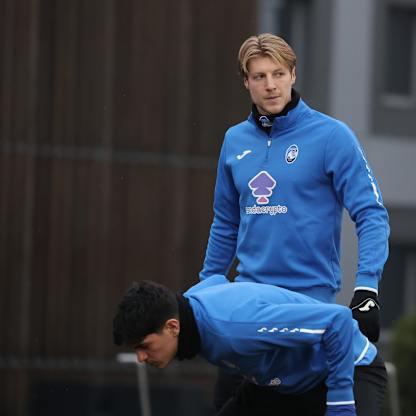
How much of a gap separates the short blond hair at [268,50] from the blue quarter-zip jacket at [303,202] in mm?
259

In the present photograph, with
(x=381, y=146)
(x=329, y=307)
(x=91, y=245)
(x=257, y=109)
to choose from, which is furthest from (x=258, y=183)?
(x=381, y=146)

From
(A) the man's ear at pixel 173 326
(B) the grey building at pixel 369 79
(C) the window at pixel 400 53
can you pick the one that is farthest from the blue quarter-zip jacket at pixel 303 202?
(C) the window at pixel 400 53

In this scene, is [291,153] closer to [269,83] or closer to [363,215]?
[269,83]

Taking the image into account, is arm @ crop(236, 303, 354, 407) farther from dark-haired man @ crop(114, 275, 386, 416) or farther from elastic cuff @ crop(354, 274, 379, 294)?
elastic cuff @ crop(354, 274, 379, 294)

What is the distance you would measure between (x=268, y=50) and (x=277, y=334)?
48.6 inches

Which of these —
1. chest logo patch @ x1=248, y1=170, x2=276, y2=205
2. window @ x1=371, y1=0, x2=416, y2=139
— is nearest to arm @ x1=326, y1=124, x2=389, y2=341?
chest logo patch @ x1=248, y1=170, x2=276, y2=205

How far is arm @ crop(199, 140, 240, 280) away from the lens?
604 centimetres

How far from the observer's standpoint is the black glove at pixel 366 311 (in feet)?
17.2

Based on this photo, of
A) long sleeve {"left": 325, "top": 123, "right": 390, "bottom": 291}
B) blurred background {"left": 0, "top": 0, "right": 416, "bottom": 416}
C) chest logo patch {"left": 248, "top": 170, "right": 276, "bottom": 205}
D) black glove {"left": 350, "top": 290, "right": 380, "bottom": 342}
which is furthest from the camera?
blurred background {"left": 0, "top": 0, "right": 416, "bottom": 416}

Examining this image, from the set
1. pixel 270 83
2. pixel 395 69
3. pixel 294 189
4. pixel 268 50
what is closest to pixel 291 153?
pixel 294 189

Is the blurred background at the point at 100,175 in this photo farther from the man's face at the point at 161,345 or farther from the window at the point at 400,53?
the man's face at the point at 161,345

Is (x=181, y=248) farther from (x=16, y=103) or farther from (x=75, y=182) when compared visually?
(x=16, y=103)

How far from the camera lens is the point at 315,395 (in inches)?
216

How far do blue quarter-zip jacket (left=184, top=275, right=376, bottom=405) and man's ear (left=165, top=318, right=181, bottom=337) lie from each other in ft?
0.35
